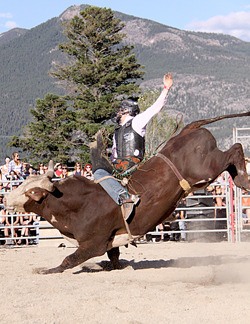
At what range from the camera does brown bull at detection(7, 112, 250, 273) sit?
7.50 meters

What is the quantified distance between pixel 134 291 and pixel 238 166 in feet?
6.59

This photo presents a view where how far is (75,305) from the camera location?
19.7 ft

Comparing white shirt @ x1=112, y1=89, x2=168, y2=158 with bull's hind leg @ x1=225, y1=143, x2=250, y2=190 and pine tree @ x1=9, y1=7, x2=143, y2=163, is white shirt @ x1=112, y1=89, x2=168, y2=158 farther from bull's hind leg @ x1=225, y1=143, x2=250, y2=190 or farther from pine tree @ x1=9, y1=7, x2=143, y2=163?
pine tree @ x1=9, y1=7, x2=143, y2=163

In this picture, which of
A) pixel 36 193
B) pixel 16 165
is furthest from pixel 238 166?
pixel 16 165

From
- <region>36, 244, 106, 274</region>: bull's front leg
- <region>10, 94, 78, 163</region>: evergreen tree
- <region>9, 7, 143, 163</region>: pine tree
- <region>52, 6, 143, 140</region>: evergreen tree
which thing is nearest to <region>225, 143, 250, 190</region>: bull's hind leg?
<region>36, 244, 106, 274</region>: bull's front leg

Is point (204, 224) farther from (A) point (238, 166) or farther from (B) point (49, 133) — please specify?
(B) point (49, 133)

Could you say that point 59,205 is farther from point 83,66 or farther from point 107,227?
point 83,66

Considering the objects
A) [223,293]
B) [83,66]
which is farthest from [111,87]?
[223,293]

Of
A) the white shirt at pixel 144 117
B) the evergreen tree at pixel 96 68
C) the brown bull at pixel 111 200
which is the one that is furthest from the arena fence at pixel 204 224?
the evergreen tree at pixel 96 68

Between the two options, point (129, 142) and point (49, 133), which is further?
point (49, 133)

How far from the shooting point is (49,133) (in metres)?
54.6

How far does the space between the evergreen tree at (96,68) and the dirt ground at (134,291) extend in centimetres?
3800

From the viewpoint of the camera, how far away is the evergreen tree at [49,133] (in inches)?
2068

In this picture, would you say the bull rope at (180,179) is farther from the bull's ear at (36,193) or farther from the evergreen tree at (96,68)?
the evergreen tree at (96,68)
